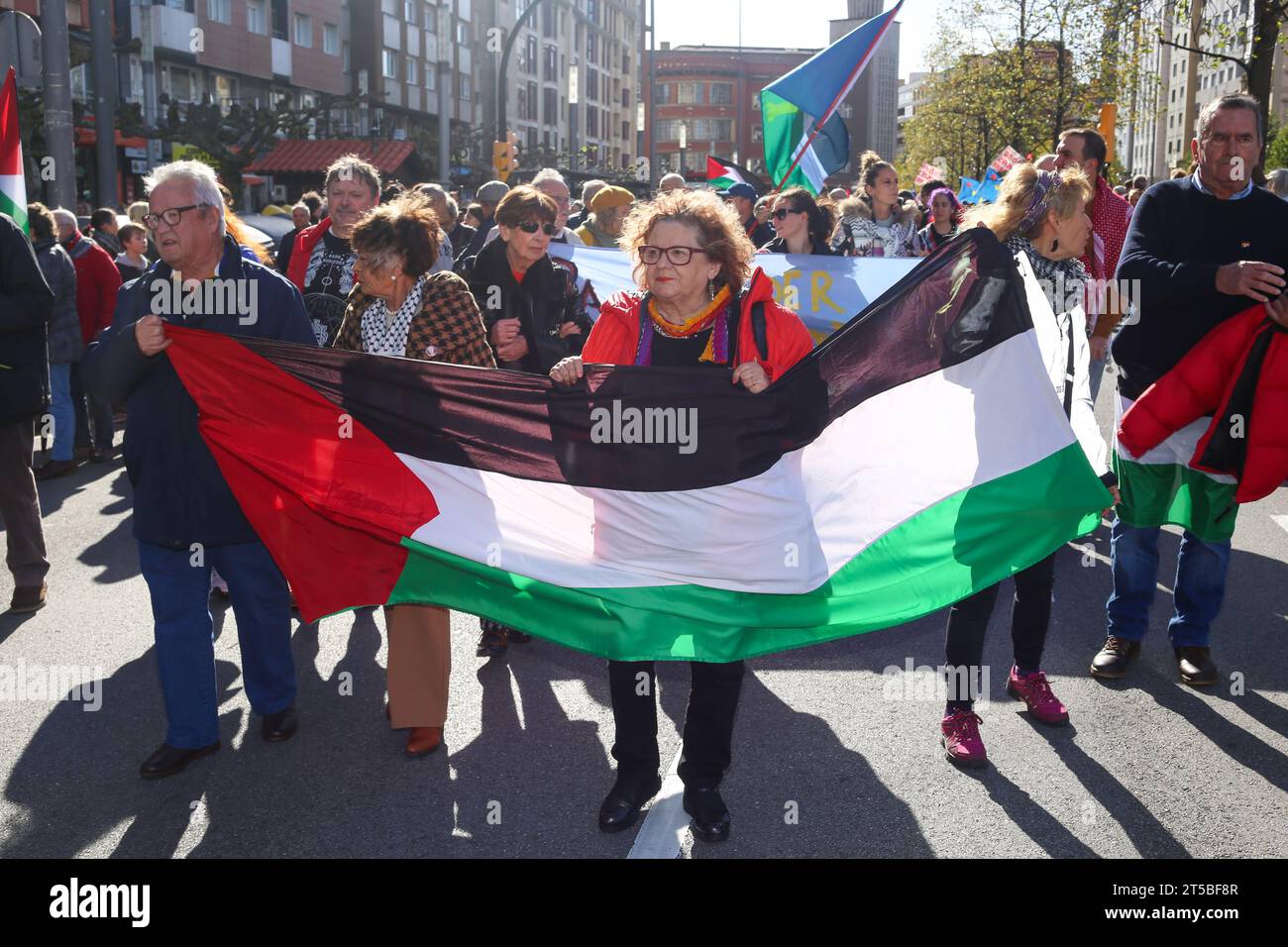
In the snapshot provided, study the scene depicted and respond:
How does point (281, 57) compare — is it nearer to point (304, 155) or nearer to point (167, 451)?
point (304, 155)

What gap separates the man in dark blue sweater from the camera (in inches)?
205

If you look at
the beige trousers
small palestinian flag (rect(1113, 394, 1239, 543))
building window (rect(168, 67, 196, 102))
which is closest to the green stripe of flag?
the beige trousers

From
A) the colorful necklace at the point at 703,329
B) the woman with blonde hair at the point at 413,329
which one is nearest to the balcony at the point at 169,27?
the woman with blonde hair at the point at 413,329

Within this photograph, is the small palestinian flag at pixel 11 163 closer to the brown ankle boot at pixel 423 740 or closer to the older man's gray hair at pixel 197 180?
the older man's gray hair at pixel 197 180

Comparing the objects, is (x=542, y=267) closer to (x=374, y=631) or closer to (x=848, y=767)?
(x=374, y=631)

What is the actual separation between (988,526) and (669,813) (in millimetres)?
1406

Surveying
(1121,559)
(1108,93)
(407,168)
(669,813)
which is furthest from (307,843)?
(407,168)

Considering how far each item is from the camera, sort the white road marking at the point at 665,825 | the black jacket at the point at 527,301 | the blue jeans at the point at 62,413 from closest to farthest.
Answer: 1. the white road marking at the point at 665,825
2. the black jacket at the point at 527,301
3. the blue jeans at the point at 62,413

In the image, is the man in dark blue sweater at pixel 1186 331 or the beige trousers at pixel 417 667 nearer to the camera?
the beige trousers at pixel 417 667

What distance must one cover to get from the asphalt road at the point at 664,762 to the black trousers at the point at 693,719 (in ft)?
0.60

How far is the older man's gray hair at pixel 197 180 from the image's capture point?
175 inches

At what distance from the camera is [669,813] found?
4168 millimetres

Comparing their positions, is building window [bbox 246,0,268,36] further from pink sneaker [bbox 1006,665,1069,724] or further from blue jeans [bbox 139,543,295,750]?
pink sneaker [bbox 1006,665,1069,724]

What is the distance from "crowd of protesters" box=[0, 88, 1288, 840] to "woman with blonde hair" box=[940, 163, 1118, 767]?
10 millimetres
